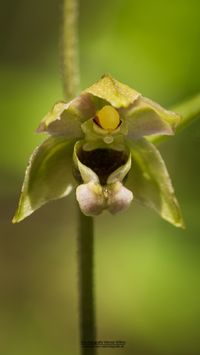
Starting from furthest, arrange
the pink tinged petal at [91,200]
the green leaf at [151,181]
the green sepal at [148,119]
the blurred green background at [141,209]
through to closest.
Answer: the blurred green background at [141,209]
the green leaf at [151,181]
the green sepal at [148,119]
the pink tinged petal at [91,200]

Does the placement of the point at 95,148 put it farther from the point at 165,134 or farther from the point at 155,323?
the point at 155,323

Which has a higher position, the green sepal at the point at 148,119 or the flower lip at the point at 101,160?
the green sepal at the point at 148,119

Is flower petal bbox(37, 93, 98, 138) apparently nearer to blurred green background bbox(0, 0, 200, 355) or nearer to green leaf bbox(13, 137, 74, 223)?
green leaf bbox(13, 137, 74, 223)

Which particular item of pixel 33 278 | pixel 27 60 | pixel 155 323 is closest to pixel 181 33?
pixel 155 323

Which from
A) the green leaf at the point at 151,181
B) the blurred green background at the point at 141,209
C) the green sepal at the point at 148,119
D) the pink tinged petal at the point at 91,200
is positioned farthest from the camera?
the blurred green background at the point at 141,209

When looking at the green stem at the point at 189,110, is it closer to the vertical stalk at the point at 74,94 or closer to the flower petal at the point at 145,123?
the flower petal at the point at 145,123

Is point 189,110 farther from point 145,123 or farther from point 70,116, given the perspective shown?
point 70,116

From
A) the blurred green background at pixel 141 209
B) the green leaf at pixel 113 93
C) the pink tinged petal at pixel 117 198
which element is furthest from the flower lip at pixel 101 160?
the blurred green background at pixel 141 209
